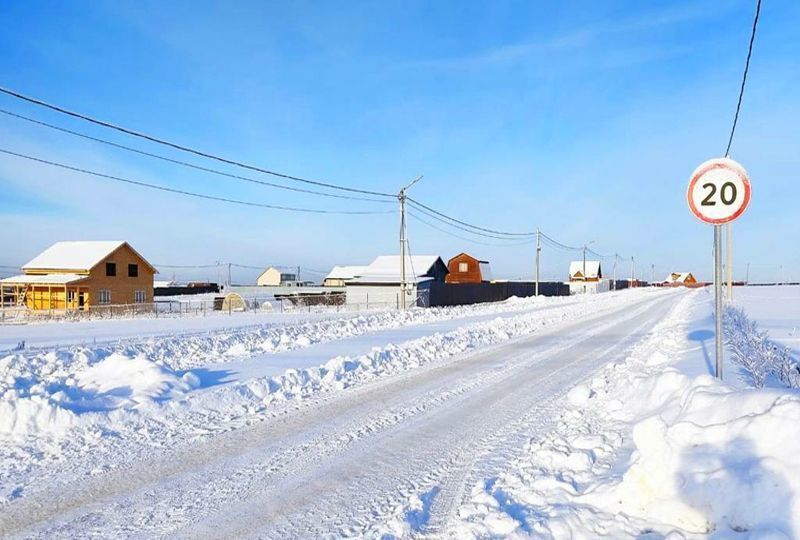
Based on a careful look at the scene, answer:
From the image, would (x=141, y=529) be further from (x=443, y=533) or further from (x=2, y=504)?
(x=443, y=533)

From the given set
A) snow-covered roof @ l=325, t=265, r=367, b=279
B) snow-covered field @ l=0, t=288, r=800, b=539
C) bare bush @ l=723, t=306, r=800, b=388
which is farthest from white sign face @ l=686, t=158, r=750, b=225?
snow-covered roof @ l=325, t=265, r=367, b=279

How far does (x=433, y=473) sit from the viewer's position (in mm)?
5082

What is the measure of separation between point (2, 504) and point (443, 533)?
3.66m

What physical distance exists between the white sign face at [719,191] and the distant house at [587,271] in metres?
121

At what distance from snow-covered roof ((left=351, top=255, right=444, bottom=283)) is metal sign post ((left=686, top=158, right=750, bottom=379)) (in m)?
46.0

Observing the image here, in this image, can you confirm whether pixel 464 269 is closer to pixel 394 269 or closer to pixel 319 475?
pixel 394 269

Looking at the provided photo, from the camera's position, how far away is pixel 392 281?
171 ft

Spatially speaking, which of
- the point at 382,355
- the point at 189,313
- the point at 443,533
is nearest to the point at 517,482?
the point at 443,533

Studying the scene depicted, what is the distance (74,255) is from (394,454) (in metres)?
52.8

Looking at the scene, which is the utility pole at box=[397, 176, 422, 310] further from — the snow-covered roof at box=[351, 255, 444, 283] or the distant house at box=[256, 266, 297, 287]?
the distant house at box=[256, 266, 297, 287]

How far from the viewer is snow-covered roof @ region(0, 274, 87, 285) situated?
4506cm

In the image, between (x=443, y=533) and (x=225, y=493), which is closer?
(x=443, y=533)

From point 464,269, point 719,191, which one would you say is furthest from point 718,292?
point 464,269

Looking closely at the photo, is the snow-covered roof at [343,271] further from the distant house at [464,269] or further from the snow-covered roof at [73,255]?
the snow-covered roof at [73,255]
